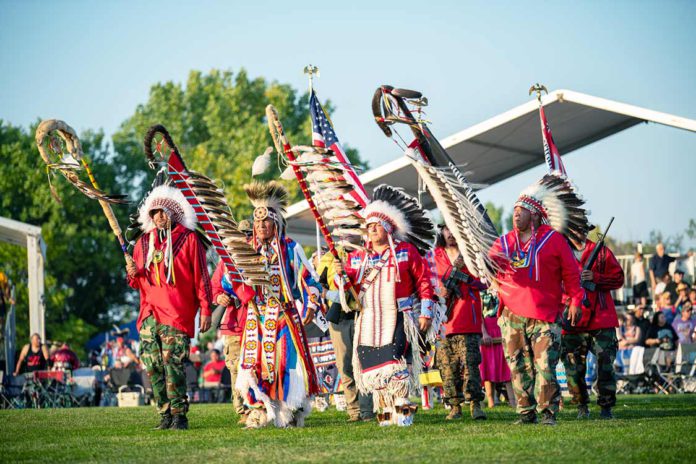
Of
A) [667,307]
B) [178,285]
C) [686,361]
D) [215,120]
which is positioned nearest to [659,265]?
[667,307]

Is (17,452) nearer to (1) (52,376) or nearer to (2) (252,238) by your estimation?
(2) (252,238)

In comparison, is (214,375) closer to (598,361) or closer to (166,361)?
(166,361)

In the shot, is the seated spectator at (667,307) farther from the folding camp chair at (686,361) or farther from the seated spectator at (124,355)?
the seated spectator at (124,355)

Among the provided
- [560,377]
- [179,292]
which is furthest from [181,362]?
[560,377]

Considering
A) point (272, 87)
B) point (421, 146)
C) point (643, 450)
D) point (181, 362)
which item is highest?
point (272, 87)

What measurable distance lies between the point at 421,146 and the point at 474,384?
8.99ft

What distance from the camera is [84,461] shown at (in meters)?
7.07

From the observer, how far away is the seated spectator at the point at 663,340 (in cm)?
1736

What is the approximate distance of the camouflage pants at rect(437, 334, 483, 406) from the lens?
35.2 ft

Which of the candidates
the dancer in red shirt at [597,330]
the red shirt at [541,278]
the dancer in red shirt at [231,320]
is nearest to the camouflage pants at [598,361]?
the dancer in red shirt at [597,330]

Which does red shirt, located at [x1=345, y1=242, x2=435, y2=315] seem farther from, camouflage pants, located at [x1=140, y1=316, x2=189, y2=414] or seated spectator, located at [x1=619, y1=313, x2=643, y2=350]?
seated spectator, located at [x1=619, y1=313, x2=643, y2=350]

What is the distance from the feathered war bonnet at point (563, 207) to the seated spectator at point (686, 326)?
9052 mm

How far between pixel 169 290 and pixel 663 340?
10.5m

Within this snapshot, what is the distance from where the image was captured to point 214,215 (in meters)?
9.88
